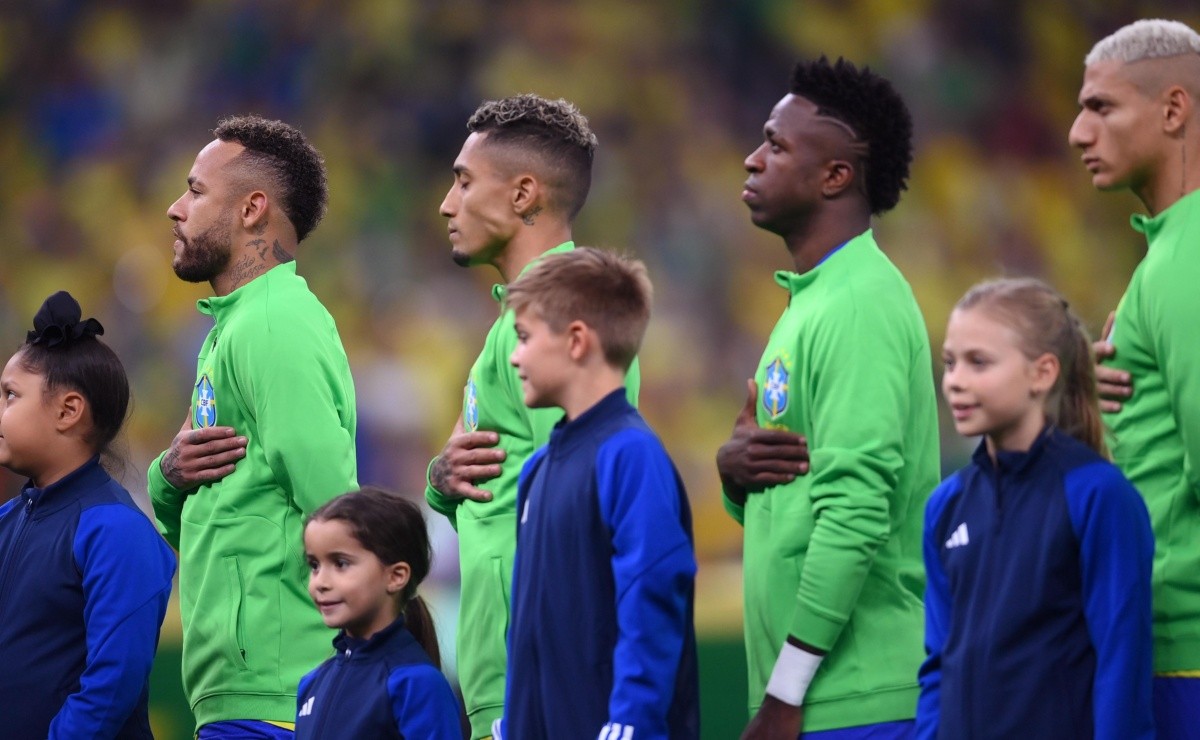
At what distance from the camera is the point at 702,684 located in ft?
21.7

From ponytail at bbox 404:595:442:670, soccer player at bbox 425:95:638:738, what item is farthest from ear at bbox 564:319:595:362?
ponytail at bbox 404:595:442:670

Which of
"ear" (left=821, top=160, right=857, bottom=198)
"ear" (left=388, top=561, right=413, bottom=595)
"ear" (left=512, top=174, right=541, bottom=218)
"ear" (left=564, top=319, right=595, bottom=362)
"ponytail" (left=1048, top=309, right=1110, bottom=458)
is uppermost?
"ear" (left=512, top=174, right=541, bottom=218)

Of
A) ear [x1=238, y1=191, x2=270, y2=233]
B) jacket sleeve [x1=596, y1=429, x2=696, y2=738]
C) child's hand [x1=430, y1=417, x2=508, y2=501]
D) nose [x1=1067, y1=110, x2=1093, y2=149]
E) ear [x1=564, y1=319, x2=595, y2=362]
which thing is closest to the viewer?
jacket sleeve [x1=596, y1=429, x2=696, y2=738]

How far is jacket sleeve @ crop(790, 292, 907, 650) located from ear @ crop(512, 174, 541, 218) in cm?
89

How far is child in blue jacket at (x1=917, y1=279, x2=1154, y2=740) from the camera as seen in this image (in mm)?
2590

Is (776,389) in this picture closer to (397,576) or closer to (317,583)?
(397,576)

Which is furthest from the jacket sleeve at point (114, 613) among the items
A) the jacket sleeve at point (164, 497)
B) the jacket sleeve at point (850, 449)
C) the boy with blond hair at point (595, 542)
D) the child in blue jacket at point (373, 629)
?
the jacket sleeve at point (850, 449)

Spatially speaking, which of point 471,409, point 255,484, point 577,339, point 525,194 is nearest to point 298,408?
point 255,484

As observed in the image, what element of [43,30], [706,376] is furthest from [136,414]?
[706,376]

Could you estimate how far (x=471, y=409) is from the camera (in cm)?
371

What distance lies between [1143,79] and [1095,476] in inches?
36.8

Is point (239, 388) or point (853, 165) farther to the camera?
point (239, 388)

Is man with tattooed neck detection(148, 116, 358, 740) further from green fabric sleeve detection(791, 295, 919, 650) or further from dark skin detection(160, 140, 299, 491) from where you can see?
green fabric sleeve detection(791, 295, 919, 650)

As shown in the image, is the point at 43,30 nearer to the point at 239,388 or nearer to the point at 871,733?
the point at 239,388
